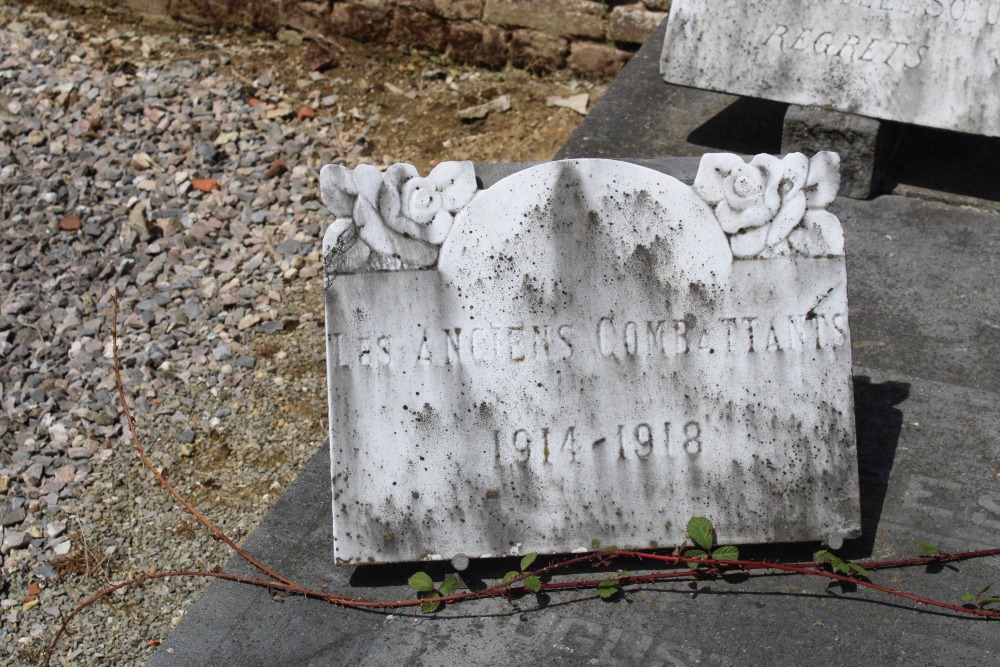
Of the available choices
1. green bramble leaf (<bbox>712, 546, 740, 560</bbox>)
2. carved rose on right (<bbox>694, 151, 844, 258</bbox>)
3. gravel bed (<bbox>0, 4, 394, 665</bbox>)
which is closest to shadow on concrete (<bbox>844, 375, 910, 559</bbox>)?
green bramble leaf (<bbox>712, 546, 740, 560</bbox>)

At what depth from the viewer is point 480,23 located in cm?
567

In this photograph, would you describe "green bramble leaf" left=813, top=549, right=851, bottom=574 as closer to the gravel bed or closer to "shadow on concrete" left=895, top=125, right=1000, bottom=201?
the gravel bed

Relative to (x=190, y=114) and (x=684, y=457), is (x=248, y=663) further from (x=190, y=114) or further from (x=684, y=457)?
(x=190, y=114)

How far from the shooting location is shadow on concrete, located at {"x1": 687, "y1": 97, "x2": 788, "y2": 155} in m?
4.16

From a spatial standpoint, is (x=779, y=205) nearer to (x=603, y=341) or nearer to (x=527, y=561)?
(x=603, y=341)

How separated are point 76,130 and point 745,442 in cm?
390

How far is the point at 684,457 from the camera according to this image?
252 centimetres

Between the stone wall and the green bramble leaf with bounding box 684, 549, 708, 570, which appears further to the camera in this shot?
the stone wall

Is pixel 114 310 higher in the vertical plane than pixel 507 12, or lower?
lower

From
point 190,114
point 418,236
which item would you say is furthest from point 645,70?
point 418,236

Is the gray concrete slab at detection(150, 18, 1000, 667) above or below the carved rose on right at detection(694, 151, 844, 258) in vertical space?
below

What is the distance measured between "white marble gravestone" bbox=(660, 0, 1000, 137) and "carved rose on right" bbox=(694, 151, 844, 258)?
1407 mm

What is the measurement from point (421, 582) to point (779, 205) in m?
1.12

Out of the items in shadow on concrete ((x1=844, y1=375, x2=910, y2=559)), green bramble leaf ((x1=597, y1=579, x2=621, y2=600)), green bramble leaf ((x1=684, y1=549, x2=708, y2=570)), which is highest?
shadow on concrete ((x1=844, y1=375, x2=910, y2=559))
